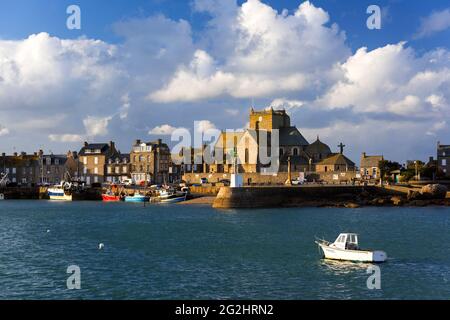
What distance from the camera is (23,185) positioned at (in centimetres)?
12388

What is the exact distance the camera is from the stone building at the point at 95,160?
121m

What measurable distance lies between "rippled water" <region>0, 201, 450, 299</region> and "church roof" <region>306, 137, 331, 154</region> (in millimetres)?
47501

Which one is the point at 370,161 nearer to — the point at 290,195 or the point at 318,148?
the point at 318,148

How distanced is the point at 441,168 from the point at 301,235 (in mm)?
64545

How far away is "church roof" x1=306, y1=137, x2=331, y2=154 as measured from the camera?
10744 cm

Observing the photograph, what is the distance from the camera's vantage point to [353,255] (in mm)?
33156

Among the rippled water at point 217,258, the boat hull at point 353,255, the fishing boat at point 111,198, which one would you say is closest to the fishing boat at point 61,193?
the fishing boat at point 111,198

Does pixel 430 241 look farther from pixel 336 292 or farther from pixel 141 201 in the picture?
pixel 141 201

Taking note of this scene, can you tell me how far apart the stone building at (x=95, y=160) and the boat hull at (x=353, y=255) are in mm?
92000

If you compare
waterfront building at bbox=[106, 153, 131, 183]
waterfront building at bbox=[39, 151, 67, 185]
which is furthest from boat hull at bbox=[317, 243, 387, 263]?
waterfront building at bbox=[39, 151, 67, 185]

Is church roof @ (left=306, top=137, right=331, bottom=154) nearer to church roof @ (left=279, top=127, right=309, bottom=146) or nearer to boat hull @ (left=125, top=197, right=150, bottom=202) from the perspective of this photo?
church roof @ (left=279, top=127, right=309, bottom=146)

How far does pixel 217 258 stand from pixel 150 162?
82.3 metres

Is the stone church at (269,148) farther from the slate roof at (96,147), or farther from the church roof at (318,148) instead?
the slate roof at (96,147)
